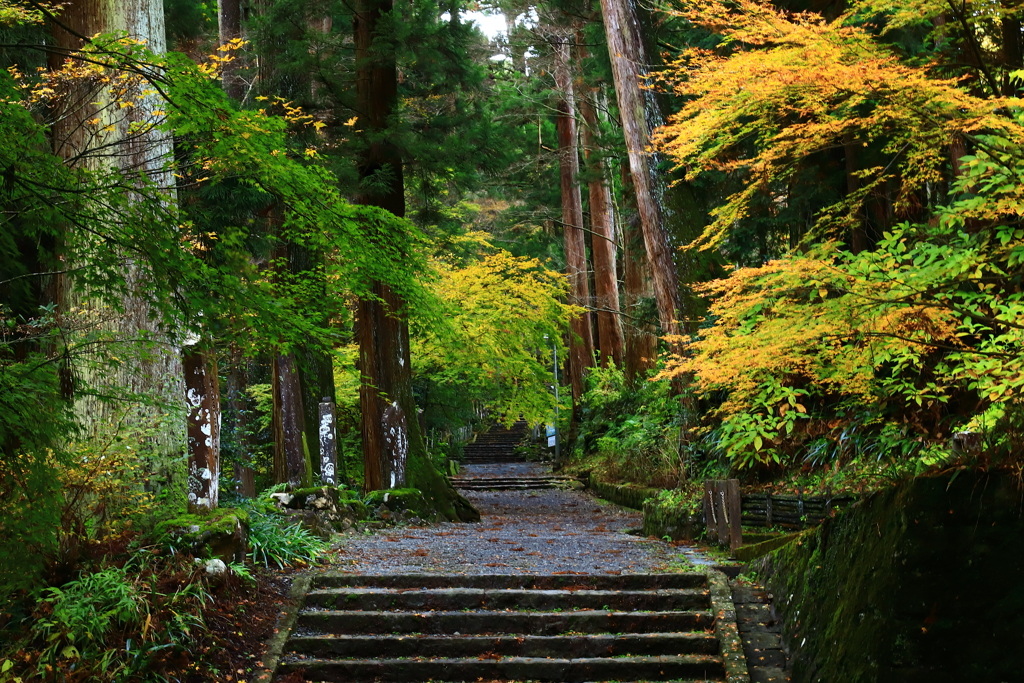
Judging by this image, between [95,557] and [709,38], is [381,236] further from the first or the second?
[709,38]

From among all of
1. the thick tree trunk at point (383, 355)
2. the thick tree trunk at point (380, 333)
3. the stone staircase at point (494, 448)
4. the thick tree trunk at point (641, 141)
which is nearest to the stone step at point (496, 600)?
the thick tree trunk at point (641, 141)

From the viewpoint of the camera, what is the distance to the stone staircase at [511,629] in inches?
238

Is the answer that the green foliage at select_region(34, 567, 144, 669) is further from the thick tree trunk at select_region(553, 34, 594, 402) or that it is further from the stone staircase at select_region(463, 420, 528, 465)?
the stone staircase at select_region(463, 420, 528, 465)

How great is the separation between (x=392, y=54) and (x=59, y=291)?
7.53 metres

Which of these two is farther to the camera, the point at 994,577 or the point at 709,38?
the point at 709,38

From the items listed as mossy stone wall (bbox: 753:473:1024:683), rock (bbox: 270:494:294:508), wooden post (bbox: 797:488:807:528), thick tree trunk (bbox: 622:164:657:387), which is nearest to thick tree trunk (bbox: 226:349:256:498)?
rock (bbox: 270:494:294:508)

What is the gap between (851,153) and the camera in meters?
12.3

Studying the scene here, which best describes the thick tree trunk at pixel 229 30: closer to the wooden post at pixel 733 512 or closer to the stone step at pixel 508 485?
the wooden post at pixel 733 512

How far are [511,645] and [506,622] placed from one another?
366mm

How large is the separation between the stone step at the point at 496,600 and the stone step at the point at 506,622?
27 centimetres

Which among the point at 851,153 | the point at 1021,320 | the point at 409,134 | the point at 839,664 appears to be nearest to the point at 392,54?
the point at 409,134

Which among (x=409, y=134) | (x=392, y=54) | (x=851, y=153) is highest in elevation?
(x=392, y=54)

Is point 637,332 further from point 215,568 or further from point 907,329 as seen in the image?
point 215,568

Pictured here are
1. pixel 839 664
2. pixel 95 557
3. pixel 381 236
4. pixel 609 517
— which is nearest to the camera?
pixel 839 664
